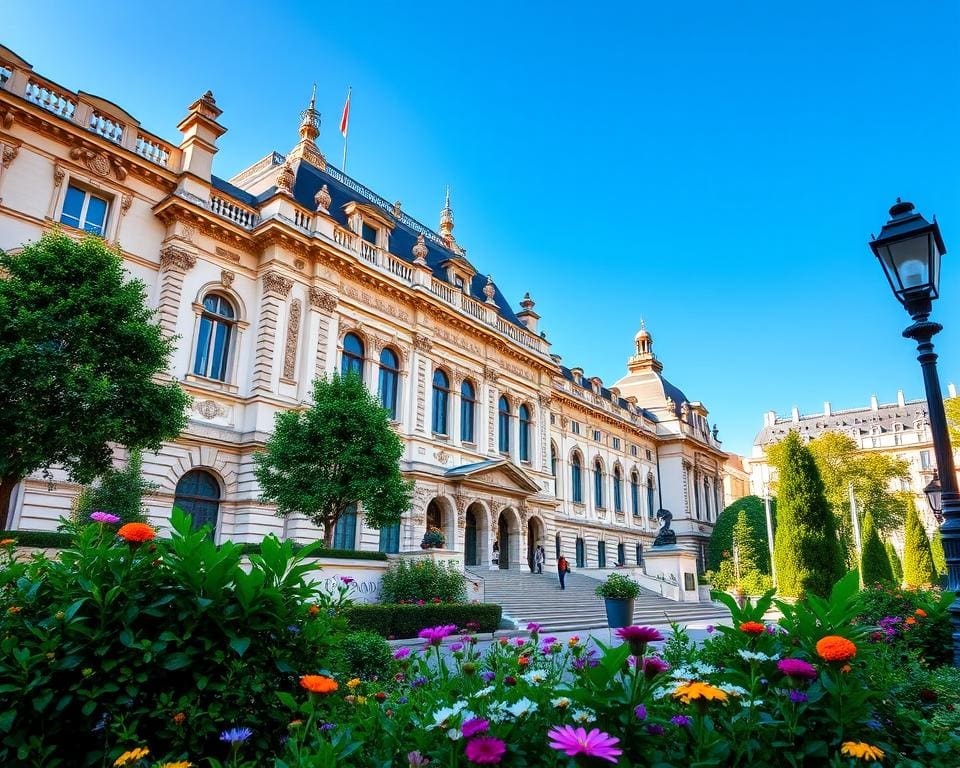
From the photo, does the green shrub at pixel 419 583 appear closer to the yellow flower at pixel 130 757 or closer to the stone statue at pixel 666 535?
the stone statue at pixel 666 535

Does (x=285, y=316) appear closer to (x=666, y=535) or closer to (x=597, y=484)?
(x=666, y=535)

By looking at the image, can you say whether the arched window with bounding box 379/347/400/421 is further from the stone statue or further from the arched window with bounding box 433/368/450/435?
the stone statue

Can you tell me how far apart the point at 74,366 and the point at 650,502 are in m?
44.8

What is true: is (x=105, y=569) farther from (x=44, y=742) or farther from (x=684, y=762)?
(x=684, y=762)

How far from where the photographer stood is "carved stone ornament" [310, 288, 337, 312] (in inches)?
953

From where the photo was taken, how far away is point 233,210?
23.5 m

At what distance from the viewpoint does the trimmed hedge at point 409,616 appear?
1405 centimetres

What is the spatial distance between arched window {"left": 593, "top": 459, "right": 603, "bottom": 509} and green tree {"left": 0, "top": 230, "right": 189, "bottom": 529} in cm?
3418

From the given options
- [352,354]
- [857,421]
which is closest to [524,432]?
[352,354]

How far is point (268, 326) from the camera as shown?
74.9 feet

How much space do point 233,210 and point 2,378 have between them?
40.7ft

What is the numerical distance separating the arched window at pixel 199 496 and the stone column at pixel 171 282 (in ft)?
15.3

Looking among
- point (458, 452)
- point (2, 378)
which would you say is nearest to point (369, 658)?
point (2, 378)

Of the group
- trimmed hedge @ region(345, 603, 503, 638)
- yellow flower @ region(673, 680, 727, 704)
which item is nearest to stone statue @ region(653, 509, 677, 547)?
trimmed hedge @ region(345, 603, 503, 638)
